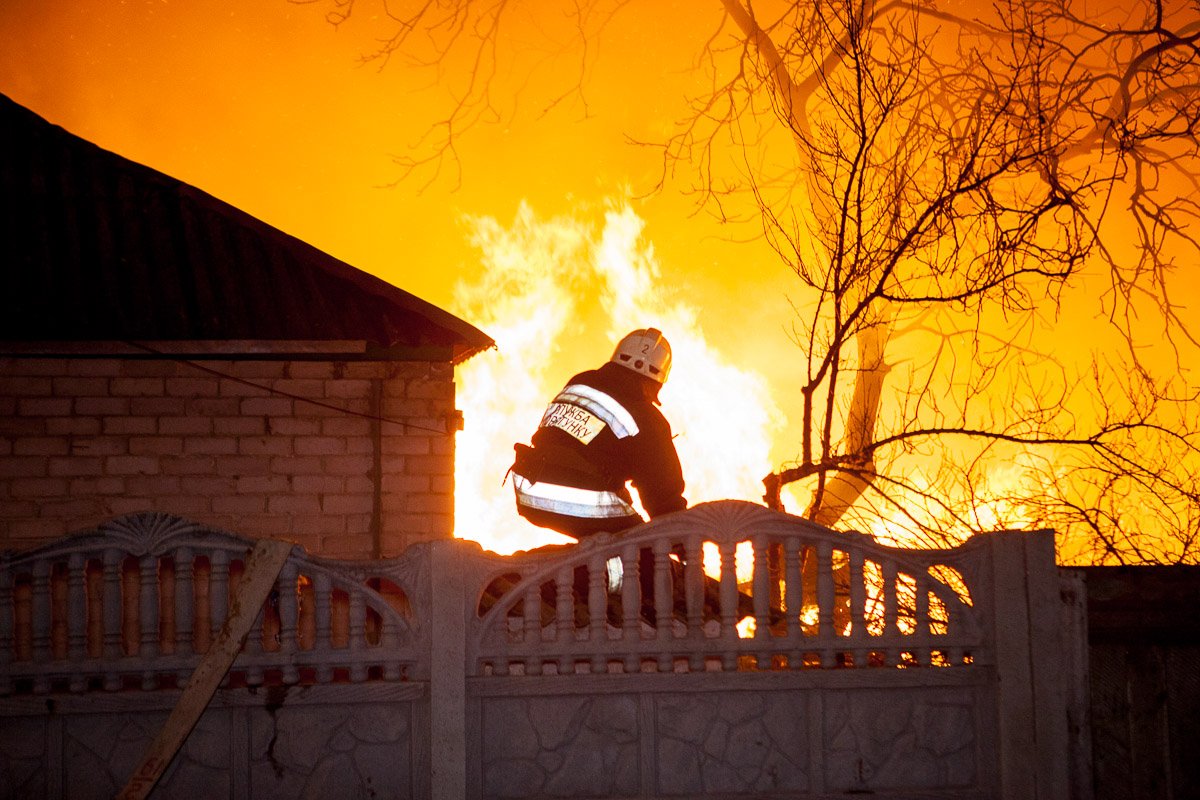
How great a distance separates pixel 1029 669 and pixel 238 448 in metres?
5.98

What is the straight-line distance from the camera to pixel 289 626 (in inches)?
179

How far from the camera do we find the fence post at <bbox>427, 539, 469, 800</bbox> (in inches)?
179

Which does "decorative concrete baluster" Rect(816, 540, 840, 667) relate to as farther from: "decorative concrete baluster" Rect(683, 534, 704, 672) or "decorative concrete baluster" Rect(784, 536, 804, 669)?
"decorative concrete baluster" Rect(683, 534, 704, 672)

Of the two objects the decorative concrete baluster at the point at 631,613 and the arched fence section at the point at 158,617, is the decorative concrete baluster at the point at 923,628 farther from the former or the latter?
the arched fence section at the point at 158,617

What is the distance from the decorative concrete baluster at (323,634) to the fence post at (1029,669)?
2758 mm

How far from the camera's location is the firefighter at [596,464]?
607 cm

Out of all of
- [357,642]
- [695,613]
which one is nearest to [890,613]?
[695,613]

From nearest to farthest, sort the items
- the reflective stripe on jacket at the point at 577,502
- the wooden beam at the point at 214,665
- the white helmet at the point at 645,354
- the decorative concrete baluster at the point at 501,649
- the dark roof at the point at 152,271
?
the wooden beam at the point at 214,665 → the decorative concrete baluster at the point at 501,649 → the reflective stripe on jacket at the point at 577,502 → the white helmet at the point at 645,354 → the dark roof at the point at 152,271

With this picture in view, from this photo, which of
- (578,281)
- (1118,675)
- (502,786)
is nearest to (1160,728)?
(1118,675)

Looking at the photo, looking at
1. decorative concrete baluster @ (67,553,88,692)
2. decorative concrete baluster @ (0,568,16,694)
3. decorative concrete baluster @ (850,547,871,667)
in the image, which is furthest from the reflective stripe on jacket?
decorative concrete baluster @ (0,568,16,694)

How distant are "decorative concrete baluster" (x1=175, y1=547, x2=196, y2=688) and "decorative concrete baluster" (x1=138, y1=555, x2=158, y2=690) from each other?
9 cm

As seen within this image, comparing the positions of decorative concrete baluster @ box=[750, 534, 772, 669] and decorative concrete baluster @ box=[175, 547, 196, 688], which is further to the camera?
decorative concrete baluster @ box=[750, 534, 772, 669]

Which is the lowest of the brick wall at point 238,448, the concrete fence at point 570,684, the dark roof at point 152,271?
the concrete fence at point 570,684

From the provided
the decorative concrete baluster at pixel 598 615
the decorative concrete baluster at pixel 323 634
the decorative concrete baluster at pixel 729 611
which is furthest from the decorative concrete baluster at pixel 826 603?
the decorative concrete baluster at pixel 323 634
